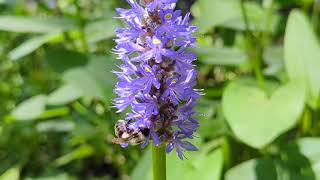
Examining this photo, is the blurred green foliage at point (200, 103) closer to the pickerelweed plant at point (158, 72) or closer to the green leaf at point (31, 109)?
the green leaf at point (31, 109)

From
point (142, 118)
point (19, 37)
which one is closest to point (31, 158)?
point (19, 37)

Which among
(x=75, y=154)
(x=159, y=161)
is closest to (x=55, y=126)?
(x=75, y=154)

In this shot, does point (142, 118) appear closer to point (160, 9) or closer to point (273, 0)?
point (160, 9)

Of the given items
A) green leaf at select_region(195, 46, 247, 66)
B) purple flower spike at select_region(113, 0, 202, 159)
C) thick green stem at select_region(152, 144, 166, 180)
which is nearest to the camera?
purple flower spike at select_region(113, 0, 202, 159)

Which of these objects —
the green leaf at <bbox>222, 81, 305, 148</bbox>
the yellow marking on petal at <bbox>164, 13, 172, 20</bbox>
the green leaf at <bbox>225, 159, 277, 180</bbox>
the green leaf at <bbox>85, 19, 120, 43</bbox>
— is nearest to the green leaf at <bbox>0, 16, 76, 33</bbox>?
the green leaf at <bbox>85, 19, 120, 43</bbox>

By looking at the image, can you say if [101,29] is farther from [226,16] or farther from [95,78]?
[226,16]

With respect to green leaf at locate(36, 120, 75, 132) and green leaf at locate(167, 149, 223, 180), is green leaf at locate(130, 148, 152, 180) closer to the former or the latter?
green leaf at locate(167, 149, 223, 180)
